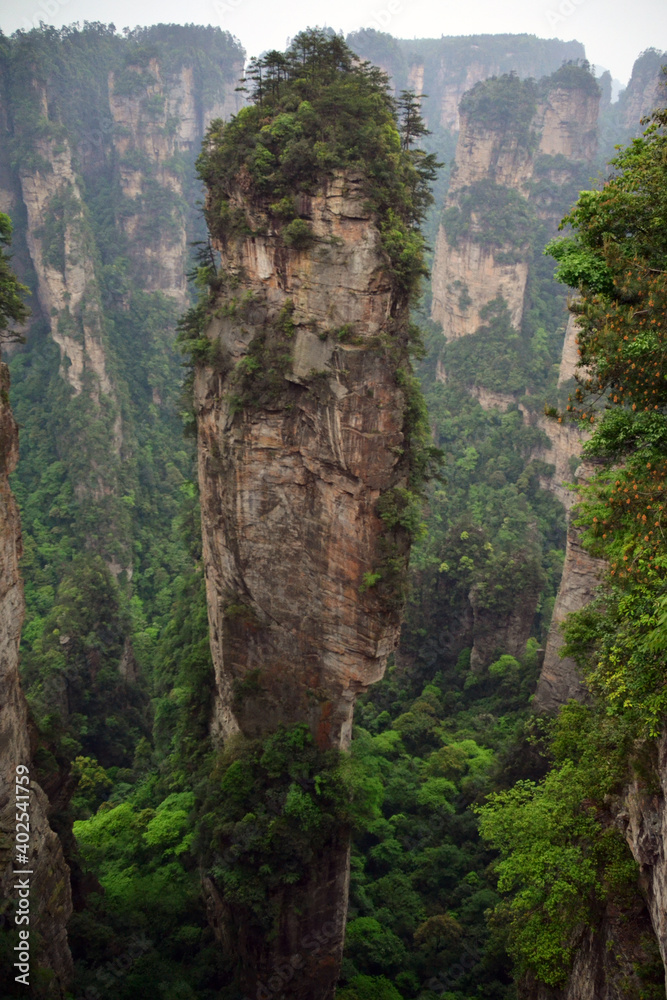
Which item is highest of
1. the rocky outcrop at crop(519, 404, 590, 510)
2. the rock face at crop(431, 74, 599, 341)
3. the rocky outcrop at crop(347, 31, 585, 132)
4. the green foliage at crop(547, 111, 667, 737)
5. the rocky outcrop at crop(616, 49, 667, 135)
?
the rocky outcrop at crop(347, 31, 585, 132)

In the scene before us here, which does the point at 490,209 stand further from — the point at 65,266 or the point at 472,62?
the point at 472,62

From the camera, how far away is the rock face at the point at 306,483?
18.1 metres

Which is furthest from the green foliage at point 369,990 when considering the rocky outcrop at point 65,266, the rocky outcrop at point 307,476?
the rocky outcrop at point 65,266

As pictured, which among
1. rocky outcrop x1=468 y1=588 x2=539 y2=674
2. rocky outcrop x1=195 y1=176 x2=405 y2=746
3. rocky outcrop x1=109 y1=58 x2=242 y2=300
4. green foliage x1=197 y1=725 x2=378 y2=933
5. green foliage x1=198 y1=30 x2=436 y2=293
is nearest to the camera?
green foliage x1=198 y1=30 x2=436 y2=293

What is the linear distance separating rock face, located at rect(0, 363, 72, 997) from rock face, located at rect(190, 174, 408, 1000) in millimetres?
5485

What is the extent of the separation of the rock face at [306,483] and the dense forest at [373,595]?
171 millimetres

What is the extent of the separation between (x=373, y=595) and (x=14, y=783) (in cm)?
878

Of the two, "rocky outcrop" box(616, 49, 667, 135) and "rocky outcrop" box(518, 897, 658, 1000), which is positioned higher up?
"rocky outcrop" box(616, 49, 667, 135)

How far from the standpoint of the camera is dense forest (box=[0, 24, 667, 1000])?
1120 cm

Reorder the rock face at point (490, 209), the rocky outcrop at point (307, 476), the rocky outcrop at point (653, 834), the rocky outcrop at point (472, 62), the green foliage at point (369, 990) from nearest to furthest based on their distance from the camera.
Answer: the rocky outcrop at point (653, 834) → the rocky outcrop at point (307, 476) → the green foliage at point (369, 990) → the rock face at point (490, 209) → the rocky outcrop at point (472, 62)

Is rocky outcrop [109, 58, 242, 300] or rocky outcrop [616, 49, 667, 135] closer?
rocky outcrop [109, 58, 242, 300]

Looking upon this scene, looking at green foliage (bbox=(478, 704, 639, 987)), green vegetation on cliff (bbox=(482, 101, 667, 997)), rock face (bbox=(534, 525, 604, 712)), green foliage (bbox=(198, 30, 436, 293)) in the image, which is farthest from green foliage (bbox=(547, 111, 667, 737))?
rock face (bbox=(534, 525, 604, 712))

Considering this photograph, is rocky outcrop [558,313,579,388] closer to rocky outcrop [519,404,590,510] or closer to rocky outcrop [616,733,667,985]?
rocky outcrop [519,404,590,510]

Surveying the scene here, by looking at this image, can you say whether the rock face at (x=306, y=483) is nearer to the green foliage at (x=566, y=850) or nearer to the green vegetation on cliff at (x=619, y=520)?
the green foliage at (x=566, y=850)
